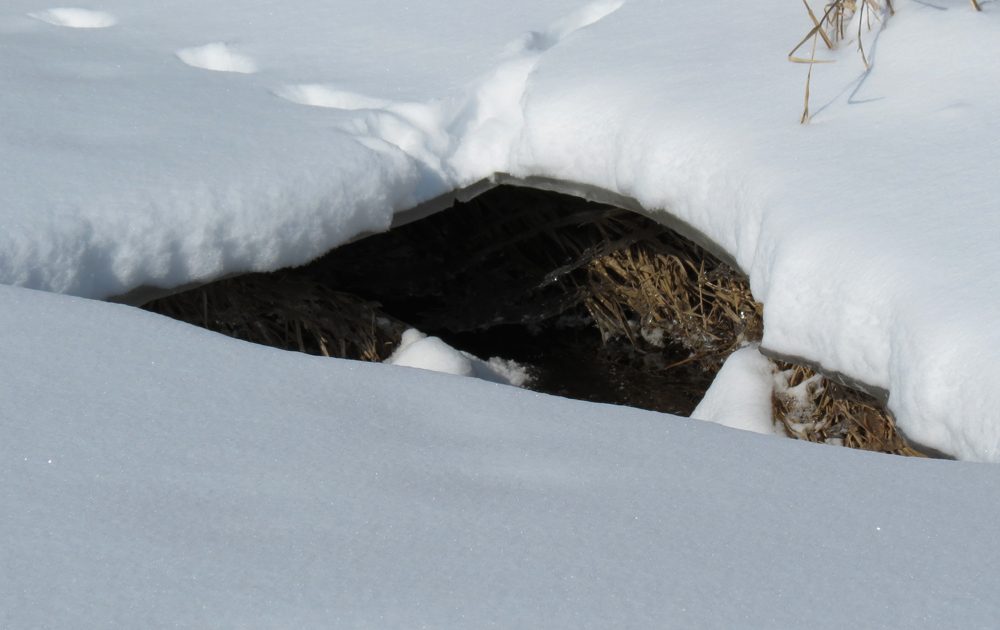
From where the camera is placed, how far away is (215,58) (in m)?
2.45

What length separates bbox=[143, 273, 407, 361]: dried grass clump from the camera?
2283 mm

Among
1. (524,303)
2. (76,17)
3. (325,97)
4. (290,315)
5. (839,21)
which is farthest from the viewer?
(524,303)

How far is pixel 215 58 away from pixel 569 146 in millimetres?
1100

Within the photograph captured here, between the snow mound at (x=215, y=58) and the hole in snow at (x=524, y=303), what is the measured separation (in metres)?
0.59

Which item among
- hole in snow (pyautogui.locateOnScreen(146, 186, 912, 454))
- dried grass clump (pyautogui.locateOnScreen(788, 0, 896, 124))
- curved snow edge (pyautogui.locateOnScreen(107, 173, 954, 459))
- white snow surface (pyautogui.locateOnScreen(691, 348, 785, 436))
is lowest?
hole in snow (pyautogui.locateOnScreen(146, 186, 912, 454))

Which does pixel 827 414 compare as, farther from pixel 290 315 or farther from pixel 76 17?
pixel 76 17

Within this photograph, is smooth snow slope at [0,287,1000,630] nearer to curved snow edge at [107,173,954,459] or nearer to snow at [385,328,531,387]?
curved snow edge at [107,173,954,459]

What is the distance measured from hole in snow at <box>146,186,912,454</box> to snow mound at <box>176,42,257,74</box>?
590 mm

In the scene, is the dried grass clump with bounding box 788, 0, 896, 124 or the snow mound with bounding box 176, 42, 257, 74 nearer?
the dried grass clump with bounding box 788, 0, 896, 124

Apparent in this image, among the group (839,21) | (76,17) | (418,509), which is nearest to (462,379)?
(418,509)

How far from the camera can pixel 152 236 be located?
1.67 meters

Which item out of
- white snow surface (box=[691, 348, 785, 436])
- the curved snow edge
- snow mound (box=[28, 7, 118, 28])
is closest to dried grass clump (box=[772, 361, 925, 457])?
white snow surface (box=[691, 348, 785, 436])

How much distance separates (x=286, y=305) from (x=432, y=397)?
51.7 inches

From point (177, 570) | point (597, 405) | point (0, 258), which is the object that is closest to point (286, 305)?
point (0, 258)
